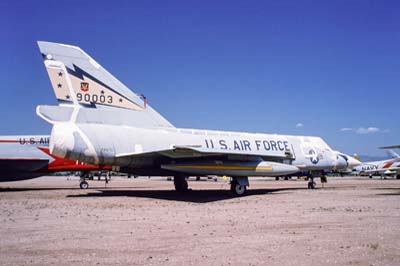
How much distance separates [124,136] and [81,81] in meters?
2.81

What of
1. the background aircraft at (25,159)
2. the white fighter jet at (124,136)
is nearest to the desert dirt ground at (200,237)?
the white fighter jet at (124,136)

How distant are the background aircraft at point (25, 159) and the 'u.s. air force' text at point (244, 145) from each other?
237 inches

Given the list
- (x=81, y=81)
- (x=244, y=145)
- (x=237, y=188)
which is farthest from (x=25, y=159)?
(x=244, y=145)

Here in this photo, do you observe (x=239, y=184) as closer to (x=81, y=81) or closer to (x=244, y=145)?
(x=244, y=145)

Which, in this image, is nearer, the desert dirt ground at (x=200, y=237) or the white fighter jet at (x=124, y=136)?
the desert dirt ground at (x=200, y=237)

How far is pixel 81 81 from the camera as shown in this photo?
56.1 feet

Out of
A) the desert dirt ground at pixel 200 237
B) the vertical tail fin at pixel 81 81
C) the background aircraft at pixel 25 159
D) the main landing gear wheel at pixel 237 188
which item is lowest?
the desert dirt ground at pixel 200 237

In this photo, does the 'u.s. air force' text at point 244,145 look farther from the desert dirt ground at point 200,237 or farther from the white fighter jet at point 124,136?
the desert dirt ground at point 200,237

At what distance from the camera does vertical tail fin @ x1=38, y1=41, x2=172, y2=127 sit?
16.7m

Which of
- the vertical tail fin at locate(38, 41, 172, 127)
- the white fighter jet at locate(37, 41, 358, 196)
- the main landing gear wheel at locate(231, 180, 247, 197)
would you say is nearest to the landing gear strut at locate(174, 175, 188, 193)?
the white fighter jet at locate(37, 41, 358, 196)

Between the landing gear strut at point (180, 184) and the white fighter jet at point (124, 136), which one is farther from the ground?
the white fighter jet at point (124, 136)

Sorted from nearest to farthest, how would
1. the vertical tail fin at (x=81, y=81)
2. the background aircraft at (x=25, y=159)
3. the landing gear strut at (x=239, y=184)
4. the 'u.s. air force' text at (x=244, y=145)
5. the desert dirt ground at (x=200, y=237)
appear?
the desert dirt ground at (x=200, y=237)
the vertical tail fin at (x=81, y=81)
the landing gear strut at (x=239, y=184)
the 'u.s. air force' text at (x=244, y=145)
the background aircraft at (x=25, y=159)

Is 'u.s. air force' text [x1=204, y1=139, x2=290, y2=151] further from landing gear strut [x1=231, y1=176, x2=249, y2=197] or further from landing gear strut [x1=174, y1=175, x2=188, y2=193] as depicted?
landing gear strut [x1=174, y1=175, x2=188, y2=193]

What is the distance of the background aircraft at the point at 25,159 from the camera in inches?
871
